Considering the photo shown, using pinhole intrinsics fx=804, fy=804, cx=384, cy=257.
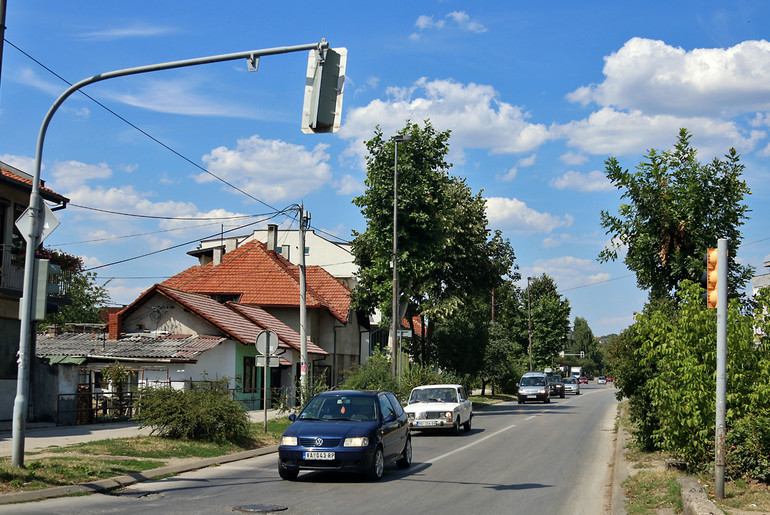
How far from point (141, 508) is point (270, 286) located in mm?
37765

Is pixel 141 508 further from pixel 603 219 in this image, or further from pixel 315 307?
pixel 315 307

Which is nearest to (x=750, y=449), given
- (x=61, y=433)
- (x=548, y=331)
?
(x=61, y=433)

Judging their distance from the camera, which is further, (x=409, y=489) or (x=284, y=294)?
(x=284, y=294)

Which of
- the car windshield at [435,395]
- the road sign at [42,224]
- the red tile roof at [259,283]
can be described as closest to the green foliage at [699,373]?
the road sign at [42,224]

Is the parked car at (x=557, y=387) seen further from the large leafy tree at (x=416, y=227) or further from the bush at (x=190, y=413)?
the bush at (x=190, y=413)

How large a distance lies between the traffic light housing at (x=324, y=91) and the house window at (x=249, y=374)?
91.3ft

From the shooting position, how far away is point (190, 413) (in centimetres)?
1777

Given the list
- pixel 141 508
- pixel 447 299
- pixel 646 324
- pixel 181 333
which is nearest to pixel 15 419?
pixel 141 508

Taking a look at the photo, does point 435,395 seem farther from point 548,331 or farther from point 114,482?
point 548,331

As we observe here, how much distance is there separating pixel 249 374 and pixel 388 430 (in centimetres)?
2389

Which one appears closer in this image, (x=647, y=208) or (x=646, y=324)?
(x=646, y=324)

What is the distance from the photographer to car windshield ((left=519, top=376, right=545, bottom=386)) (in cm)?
5284

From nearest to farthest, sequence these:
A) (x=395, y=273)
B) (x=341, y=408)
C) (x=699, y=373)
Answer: (x=699, y=373) < (x=341, y=408) < (x=395, y=273)

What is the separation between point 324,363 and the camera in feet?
161
